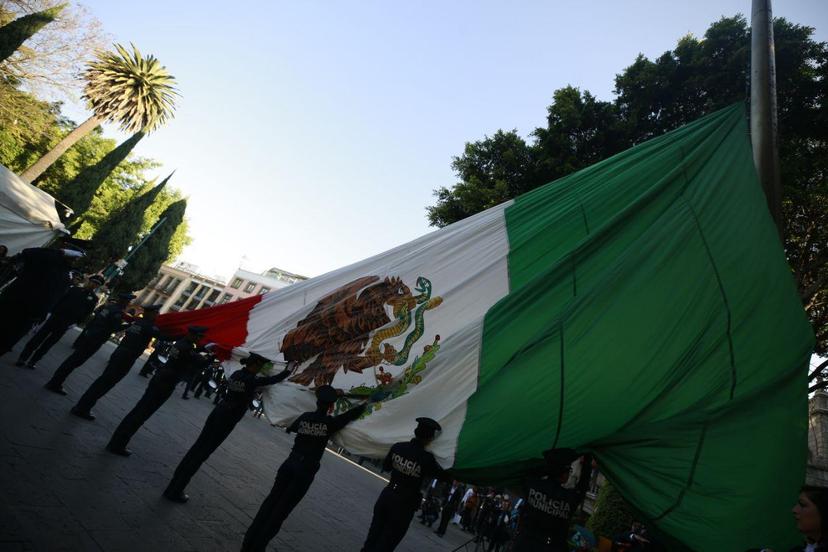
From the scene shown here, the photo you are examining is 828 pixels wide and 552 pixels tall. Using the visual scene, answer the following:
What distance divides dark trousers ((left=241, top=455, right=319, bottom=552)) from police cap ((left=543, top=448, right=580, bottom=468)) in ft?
8.88

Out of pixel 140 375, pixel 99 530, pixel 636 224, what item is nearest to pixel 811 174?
pixel 636 224

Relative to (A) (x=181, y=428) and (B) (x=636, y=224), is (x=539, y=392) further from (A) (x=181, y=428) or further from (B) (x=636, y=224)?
(A) (x=181, y=428)

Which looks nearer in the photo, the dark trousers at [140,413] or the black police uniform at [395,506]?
the black police uniform at [395,506]

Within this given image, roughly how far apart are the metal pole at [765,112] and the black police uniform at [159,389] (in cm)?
673

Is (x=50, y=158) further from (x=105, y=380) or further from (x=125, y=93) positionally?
(x=105, y=380)

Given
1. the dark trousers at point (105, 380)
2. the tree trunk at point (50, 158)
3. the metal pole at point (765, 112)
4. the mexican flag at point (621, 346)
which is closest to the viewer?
the mexican flag at point (621, 346)

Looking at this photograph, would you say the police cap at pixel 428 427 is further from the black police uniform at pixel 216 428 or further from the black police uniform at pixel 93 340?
the black police uniform at pixel 93 340

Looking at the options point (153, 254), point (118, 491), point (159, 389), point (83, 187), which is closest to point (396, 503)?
point (118, 491)

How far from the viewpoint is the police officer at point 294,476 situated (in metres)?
3.46

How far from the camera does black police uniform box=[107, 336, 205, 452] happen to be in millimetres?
5320

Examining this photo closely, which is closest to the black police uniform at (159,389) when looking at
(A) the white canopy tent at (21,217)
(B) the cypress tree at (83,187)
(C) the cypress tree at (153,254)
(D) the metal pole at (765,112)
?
(D) the metal pole at (765,112)

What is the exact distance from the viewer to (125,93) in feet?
88.0

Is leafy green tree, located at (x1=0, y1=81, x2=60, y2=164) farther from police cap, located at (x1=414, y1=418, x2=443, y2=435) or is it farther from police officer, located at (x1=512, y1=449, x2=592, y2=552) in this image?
police officer, located at (x1=512, y1=449, x2=592, y2=552)

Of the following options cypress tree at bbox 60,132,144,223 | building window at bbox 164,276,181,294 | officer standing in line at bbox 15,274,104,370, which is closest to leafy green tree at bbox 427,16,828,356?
officer standing in line at bbox 15,274,104,370
